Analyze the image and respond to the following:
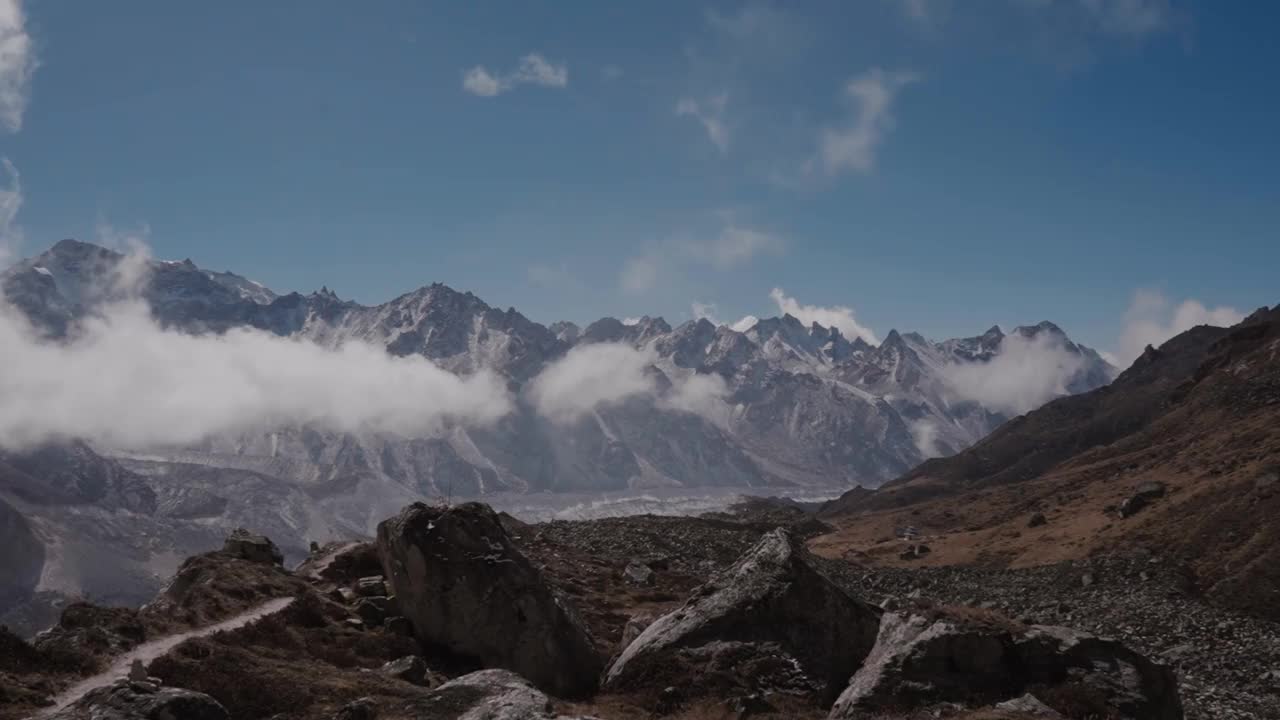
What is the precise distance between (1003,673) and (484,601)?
66.3 ft

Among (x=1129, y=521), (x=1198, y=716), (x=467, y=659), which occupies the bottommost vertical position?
(x=1198, y=716)

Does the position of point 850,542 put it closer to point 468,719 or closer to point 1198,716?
point 1198,716

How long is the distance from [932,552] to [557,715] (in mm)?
107623

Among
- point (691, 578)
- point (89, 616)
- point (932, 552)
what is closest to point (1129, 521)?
point (932, 552)

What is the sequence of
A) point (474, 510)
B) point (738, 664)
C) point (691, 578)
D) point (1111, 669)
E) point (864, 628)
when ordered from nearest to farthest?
1. point (1111, 669)
2. point (738, 664)
3. point (864, 628)
4. point (474, 510)
5. point (691, 578)

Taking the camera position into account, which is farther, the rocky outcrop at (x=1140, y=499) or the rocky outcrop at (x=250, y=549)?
the rocky outcrop at (x=1140, y=499)

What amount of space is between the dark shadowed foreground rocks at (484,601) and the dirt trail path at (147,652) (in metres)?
6.33

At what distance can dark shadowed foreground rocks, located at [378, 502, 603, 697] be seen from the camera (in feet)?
108

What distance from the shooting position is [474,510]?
37.8 metres

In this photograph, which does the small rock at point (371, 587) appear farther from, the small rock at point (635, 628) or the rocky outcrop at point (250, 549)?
the small rock at point (635, 628)

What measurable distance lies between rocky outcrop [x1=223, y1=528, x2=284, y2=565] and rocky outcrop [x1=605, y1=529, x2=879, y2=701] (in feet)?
95.4

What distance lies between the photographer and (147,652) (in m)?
28.7

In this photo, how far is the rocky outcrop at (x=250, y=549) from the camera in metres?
50.9

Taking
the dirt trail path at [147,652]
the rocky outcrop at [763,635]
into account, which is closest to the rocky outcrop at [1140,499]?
the rocky outcrop at [763,635]
